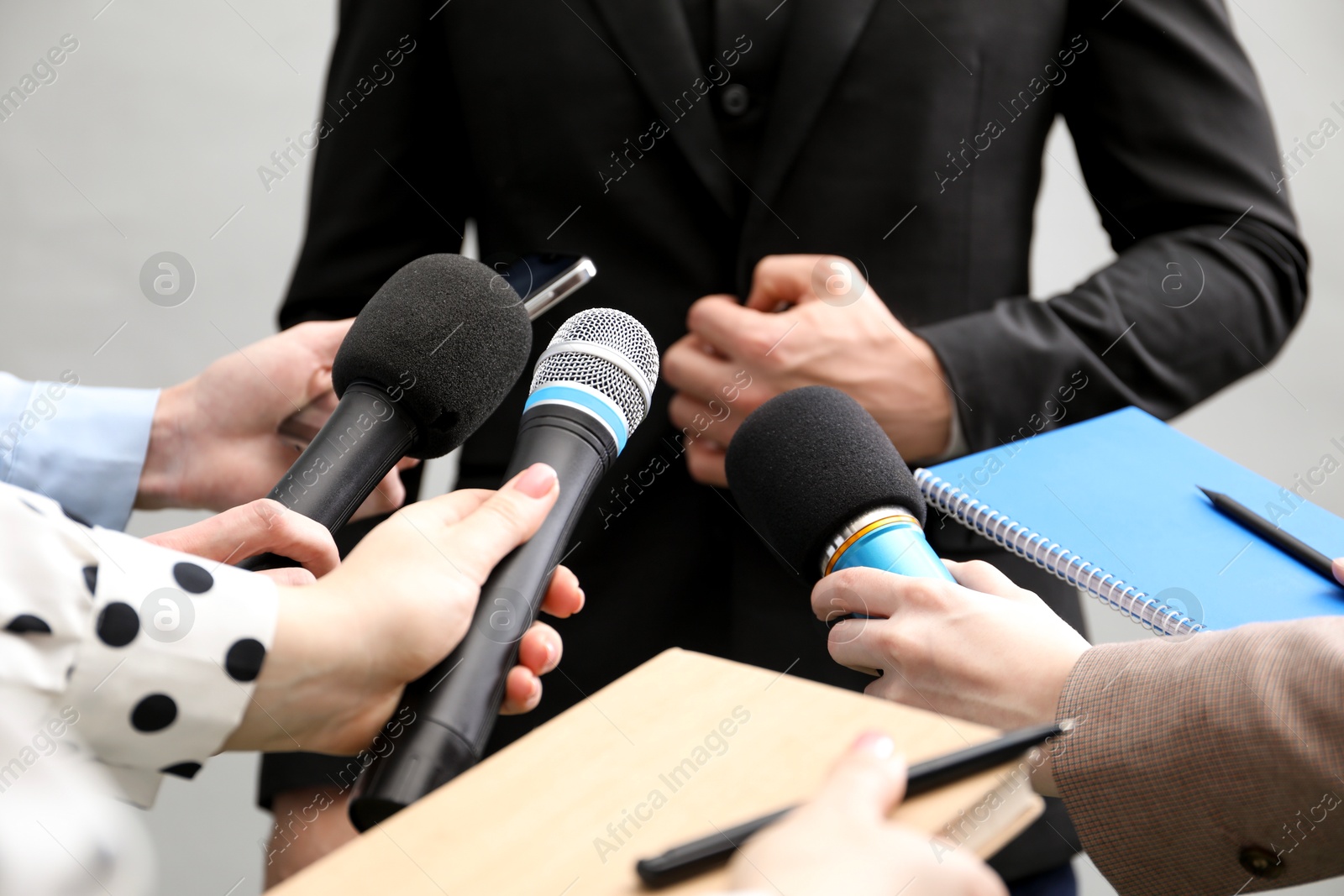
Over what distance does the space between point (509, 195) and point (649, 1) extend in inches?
7.9

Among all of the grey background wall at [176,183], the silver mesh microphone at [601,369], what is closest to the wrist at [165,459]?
the silver mesh microphone at [601,369]

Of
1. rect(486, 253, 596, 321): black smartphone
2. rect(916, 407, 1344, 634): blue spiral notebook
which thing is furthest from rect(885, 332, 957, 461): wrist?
rect(486, 253, 596, 321): black smartphone

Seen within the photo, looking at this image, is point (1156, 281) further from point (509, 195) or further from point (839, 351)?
point (509, 195)

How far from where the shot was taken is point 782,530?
0.52m

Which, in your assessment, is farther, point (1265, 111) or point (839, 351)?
point (1265, 111)

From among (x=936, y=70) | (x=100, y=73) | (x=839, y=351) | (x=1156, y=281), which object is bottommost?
(x=1156, y=281)

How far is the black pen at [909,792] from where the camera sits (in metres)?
0.27

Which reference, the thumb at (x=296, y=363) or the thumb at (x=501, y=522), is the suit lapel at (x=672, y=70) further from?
the thumb at (x=501, y=522)

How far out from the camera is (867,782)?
280 mm

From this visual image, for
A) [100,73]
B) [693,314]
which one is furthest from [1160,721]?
[100,73]

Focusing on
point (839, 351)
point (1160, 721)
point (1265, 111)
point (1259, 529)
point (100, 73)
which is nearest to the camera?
point (1160, 721)

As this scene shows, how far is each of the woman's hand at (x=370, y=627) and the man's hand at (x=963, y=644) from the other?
174 millimetres

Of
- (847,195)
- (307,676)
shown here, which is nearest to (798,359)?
(847,195)

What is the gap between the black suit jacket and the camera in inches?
31.4
